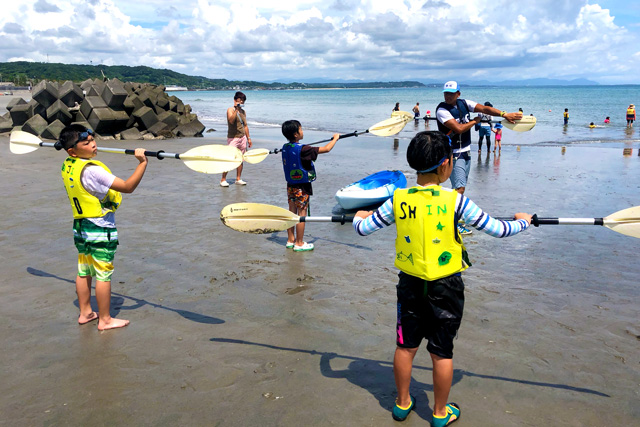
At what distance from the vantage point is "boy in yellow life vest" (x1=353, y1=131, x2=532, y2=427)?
2.90 m

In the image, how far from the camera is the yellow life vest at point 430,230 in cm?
288

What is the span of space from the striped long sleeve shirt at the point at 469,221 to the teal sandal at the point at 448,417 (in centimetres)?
115

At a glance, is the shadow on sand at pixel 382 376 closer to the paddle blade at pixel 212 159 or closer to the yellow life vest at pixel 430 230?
the yellow life vest at pixel 430 230

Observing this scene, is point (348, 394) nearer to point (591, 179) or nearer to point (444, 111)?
point (444, 111)

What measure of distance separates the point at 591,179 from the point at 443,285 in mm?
11069

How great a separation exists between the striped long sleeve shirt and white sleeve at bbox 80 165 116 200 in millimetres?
→ 2257

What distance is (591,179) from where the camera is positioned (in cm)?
1209

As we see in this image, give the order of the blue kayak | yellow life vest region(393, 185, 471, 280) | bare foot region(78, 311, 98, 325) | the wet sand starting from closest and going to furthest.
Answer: yellow life vest region(393, 185, 471, 280)
the wet sand
bare foot region(78, 311, 98, 325)
the blue kayak

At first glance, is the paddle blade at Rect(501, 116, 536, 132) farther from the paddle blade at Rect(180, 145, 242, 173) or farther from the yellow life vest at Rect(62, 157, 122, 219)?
the yellow life vest at Rect(62, 157, 122, 219)

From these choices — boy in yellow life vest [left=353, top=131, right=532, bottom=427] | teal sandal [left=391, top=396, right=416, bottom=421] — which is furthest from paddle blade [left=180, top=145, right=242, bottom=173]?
teal sandal [left=391, top=396, right=416, bottom=421]

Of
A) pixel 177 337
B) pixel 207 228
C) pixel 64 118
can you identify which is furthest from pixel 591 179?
pixel 64 118

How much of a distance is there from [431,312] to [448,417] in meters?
0.71

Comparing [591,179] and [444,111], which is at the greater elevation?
[444,111]

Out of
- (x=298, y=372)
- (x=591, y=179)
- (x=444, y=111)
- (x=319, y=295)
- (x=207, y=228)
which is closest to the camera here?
(x=298, y=372)
